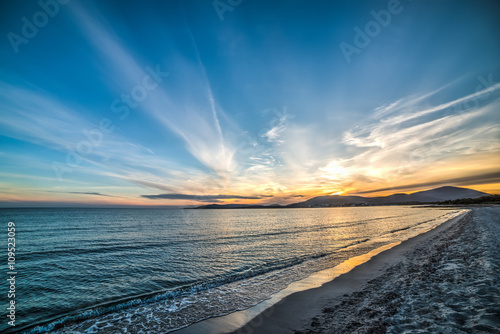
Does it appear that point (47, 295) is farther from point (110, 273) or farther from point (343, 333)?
point (343, 333)

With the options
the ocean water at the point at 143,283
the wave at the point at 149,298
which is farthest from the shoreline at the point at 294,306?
the wave at the point at 149,298

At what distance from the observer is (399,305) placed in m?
8.67

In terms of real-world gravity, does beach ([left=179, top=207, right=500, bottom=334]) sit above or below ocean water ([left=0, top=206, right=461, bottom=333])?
above

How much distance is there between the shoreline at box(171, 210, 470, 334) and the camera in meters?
8.93

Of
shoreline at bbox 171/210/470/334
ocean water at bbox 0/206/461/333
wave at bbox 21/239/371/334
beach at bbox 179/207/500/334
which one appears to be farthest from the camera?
ocean water at bbox 0/206/461/333

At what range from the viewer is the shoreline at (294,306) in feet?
29.3

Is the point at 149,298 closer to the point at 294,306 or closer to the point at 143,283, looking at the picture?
the point at 143,283

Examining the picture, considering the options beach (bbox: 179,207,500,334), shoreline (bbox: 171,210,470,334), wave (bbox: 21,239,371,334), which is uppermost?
beach (bbox: 179,207,500,334)

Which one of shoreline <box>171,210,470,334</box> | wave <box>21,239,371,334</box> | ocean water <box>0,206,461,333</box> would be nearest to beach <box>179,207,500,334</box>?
shoreline <box>171,210,470,334</box>

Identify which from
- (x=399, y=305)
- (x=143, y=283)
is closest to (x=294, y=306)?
(x=399, y=305)

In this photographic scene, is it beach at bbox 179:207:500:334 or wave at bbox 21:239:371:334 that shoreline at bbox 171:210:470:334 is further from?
wave at bbox 21:239:371:334

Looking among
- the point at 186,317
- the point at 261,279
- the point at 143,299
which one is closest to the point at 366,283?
the point at 261,279

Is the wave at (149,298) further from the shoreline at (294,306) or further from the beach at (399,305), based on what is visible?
the beach at (399,305)

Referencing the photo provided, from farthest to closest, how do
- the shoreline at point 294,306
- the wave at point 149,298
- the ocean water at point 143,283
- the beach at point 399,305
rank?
the ocean water at point 143,283, the wave at point 149,298, the shoreline at point 294,306, the beach at point 399,305
